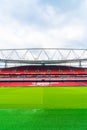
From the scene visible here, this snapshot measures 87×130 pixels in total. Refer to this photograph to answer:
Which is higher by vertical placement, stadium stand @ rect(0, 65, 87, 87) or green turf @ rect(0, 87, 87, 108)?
stadium stand @ rect(0, 65, 87, 87)

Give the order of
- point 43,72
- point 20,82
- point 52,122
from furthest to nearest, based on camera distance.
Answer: point 43,72 → point 20,82 → point 52,122

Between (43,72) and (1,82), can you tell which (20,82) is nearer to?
(1,82)

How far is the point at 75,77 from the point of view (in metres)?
57.8

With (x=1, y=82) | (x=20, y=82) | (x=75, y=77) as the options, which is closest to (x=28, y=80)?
(x=20, y=82)

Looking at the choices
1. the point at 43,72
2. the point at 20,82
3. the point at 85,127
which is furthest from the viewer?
the point at 43,72

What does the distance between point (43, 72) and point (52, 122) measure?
55.3 m

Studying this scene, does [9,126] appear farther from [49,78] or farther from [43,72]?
[43,72]

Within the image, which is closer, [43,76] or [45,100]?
[45,100]

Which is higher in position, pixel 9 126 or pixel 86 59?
pixel 86 59

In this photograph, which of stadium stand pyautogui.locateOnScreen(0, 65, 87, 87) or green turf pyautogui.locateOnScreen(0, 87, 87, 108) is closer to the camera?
green turf pyautogui.locateOnScreen(0, 87, 87, 108)

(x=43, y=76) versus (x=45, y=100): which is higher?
(x=43, y=76)

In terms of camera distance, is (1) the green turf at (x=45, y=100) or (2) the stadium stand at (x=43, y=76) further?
(2) the stadium stand at (x=43, y=76)

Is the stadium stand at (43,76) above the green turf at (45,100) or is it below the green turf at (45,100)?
above

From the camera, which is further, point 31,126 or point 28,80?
point 28,80
